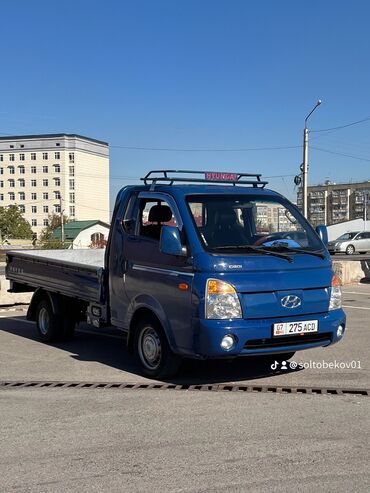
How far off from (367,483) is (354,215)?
392ft

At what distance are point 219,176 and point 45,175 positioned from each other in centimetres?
14225

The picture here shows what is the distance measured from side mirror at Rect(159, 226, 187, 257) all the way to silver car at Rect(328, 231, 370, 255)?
34926 mm

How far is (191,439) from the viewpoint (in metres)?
4.62

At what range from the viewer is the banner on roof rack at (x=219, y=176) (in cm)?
733

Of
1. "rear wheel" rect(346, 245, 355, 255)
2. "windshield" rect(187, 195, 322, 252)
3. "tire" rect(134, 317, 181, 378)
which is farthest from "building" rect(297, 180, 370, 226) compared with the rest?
"tire" rect(134, 317, 181, 378)

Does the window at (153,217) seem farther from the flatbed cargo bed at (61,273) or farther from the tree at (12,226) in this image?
the tree at (12,226)

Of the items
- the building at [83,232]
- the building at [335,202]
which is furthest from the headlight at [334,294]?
the building at [335,202]

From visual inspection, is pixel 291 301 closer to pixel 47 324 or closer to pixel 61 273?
pixel 61 273

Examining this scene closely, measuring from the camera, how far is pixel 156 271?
624cm

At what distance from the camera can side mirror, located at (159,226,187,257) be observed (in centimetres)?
585

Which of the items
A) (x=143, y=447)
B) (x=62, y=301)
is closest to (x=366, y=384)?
(x=143, y=447)

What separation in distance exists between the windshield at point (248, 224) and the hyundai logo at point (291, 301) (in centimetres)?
59

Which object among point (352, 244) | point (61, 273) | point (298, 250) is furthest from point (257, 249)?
point (352, 244)

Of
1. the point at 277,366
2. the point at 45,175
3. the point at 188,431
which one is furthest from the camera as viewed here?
the point at 45,175
